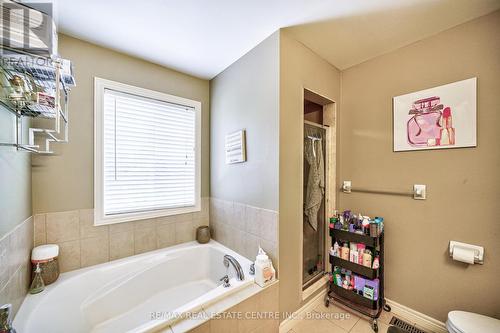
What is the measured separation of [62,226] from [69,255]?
239 mm

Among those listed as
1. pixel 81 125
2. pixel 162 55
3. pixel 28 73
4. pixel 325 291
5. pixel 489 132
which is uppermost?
pixel 162 55

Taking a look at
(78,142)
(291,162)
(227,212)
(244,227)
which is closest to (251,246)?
(244,227)

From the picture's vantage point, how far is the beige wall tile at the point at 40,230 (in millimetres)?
1404

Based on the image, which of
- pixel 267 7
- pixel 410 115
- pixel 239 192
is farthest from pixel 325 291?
pixel 267 7

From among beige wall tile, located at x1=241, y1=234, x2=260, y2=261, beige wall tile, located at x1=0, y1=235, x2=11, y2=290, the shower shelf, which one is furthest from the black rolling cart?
beige wall tile, located at x1=0, y1=235, x2=11, y2=290

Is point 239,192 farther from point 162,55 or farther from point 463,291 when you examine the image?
point 463,291

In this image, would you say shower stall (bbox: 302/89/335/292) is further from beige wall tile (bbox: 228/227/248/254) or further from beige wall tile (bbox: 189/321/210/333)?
beige wall tile (bbox: 189/321/210/333)

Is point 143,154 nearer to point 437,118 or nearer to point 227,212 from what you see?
point 227,212

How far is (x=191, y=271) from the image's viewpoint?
1.95 meters

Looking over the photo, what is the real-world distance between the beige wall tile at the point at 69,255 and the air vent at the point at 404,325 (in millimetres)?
2595

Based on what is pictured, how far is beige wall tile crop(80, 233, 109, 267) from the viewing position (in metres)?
1.58

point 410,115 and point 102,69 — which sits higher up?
point 102,69

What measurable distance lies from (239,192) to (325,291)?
131 cm

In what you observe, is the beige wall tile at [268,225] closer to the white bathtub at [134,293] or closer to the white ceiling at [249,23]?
the white bathtub at [134,293]
